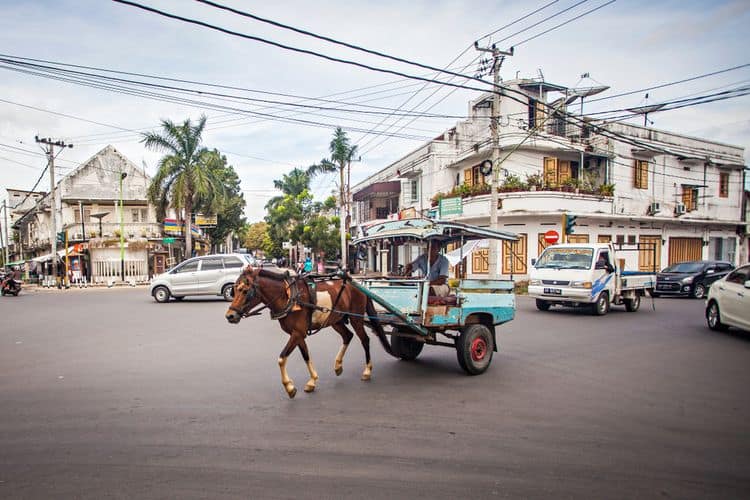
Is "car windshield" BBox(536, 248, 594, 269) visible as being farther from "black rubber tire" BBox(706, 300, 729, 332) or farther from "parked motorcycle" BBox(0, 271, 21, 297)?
"parked motorcycle" BBox(0, 271, 21, 297)

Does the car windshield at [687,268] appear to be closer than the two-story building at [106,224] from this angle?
Yes

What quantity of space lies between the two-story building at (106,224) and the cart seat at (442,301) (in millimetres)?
30887

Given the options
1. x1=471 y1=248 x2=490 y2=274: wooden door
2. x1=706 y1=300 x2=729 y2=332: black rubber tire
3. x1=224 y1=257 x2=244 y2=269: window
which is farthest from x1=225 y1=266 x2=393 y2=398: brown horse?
x1=471 y1=248 x2=490 y2=274: wooden door

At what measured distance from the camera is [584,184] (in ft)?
84.4

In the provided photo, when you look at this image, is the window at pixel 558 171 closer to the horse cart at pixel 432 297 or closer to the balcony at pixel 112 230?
the horse cart at pixel 432 297

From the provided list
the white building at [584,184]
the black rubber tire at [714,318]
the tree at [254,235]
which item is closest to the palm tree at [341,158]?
the white building at [584,184]

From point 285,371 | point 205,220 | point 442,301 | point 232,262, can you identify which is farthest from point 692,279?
point 205,220

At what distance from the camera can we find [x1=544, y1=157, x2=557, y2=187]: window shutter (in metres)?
25.0

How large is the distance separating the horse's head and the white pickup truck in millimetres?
10578

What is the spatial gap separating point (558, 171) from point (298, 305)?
24.7m

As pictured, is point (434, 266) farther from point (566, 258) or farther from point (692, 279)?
point (692, 279)

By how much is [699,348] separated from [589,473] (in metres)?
6.56

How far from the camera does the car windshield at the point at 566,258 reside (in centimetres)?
1387

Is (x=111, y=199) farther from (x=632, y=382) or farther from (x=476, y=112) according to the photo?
(x=632, y=382)
